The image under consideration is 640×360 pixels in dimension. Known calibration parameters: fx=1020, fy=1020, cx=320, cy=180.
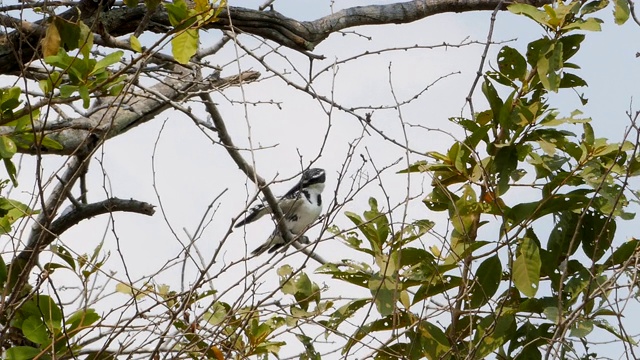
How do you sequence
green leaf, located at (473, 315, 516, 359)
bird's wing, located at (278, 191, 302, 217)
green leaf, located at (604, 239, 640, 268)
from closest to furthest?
green leaf, located at (473, 315, 516, 359)
green leaf, located at (604, 239, 640, 268)
bird's wing, located at (278, 191, 302, 217)

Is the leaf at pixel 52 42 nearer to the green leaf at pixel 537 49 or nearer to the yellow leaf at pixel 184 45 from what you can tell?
the yellow leaf at pixel 184 45

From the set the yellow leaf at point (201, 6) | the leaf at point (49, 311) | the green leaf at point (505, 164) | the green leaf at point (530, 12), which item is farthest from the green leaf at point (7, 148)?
the green leaf at point (530, 12)

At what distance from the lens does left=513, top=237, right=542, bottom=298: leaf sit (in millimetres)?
2810

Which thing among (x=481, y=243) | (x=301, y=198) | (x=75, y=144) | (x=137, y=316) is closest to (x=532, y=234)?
(x=481, y=243)

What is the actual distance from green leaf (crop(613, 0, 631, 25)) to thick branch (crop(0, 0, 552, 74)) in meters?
0.45

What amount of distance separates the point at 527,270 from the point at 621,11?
32.0 inches

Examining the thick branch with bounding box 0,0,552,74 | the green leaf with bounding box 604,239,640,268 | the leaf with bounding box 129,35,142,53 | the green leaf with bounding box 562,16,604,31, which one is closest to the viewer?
the leaf with bounding box 129,35,142,53

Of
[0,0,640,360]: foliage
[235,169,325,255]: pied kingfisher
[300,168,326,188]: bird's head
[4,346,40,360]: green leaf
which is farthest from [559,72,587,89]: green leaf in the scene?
[300,168,326,188]: bird's head

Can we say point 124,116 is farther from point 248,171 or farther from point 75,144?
point 248,171

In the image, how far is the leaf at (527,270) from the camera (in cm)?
281

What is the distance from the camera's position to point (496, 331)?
2.77 m

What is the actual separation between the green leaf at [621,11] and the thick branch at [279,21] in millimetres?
449

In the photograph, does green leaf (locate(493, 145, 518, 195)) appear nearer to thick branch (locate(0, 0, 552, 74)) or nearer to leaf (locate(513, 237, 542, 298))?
leaf (locate(513, 237, 542, 298))

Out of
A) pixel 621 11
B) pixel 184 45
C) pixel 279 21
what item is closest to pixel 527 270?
pixel 621 11
